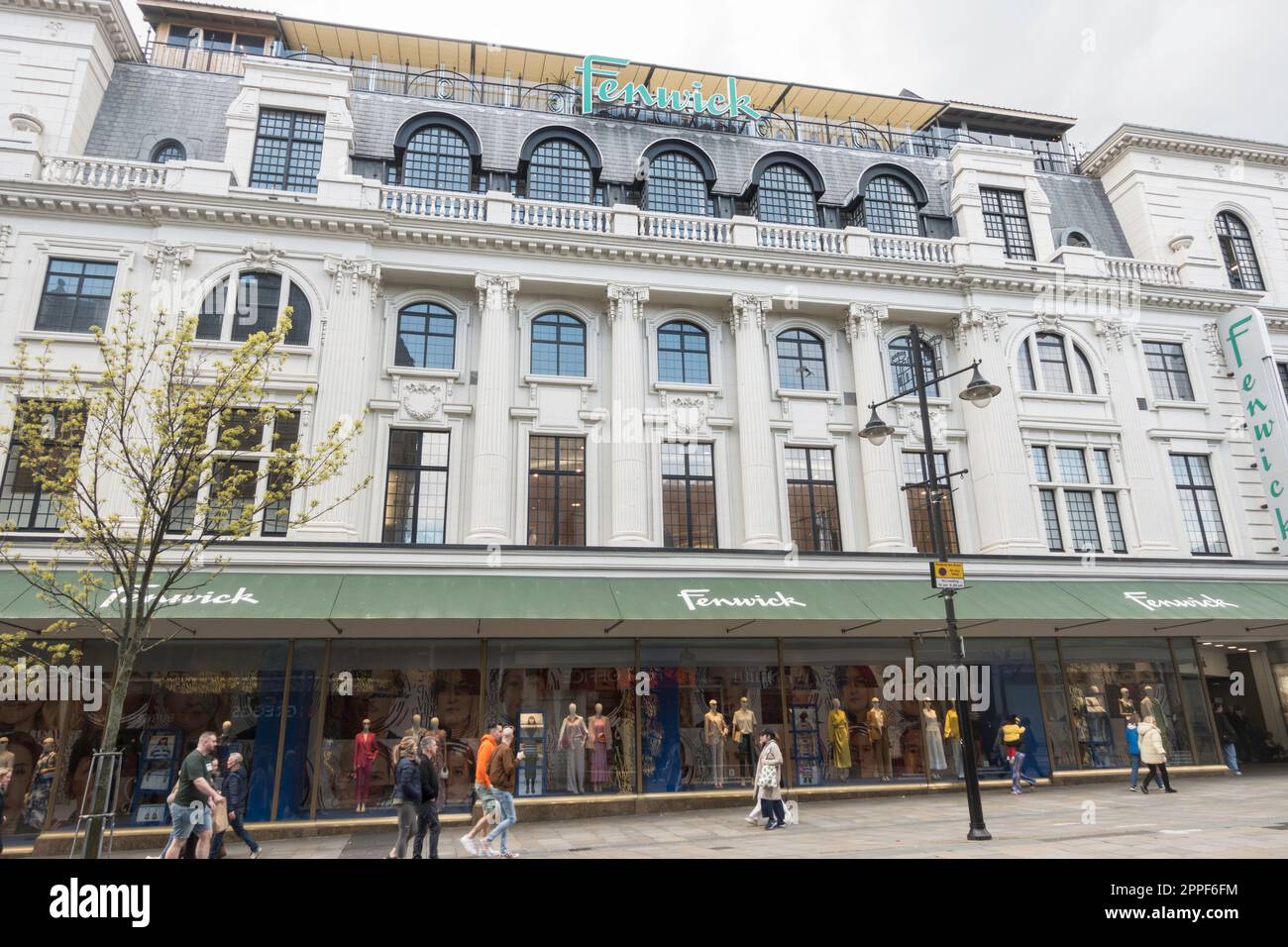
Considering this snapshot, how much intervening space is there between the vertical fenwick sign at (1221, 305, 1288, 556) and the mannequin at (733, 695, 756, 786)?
1783 cm

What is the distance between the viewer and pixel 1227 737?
22156 mm

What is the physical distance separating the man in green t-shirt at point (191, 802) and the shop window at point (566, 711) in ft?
23.2

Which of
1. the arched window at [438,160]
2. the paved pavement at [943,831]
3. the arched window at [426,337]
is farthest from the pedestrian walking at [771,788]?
the arched window at [438,160]

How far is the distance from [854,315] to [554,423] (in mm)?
9448

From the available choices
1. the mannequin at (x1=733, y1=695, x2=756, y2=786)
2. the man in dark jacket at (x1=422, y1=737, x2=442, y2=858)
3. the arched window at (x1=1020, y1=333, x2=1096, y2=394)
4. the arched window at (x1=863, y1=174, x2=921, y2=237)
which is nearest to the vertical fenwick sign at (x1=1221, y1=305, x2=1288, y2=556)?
the arched window at (x1=1020, y1=333, x2=1096, y2=394)

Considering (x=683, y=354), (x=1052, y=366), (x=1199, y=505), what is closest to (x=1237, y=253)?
(x=1052, y=366)

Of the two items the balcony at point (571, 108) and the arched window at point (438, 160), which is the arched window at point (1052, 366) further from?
the arched window at point (438, 160)

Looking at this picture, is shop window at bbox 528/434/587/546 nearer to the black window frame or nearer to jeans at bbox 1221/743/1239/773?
the black window frame

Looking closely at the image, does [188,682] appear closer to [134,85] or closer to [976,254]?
[134,85]

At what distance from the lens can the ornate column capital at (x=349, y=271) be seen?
64.6 ft

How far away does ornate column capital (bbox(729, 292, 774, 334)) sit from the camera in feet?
72.2

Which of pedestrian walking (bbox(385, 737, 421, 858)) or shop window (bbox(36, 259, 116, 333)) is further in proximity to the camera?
shop window (bbox(36, 259, 116, 333))

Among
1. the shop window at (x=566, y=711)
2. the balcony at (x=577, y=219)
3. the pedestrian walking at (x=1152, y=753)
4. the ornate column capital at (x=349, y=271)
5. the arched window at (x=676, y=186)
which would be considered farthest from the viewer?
the arched window at (x=676, y=186)
